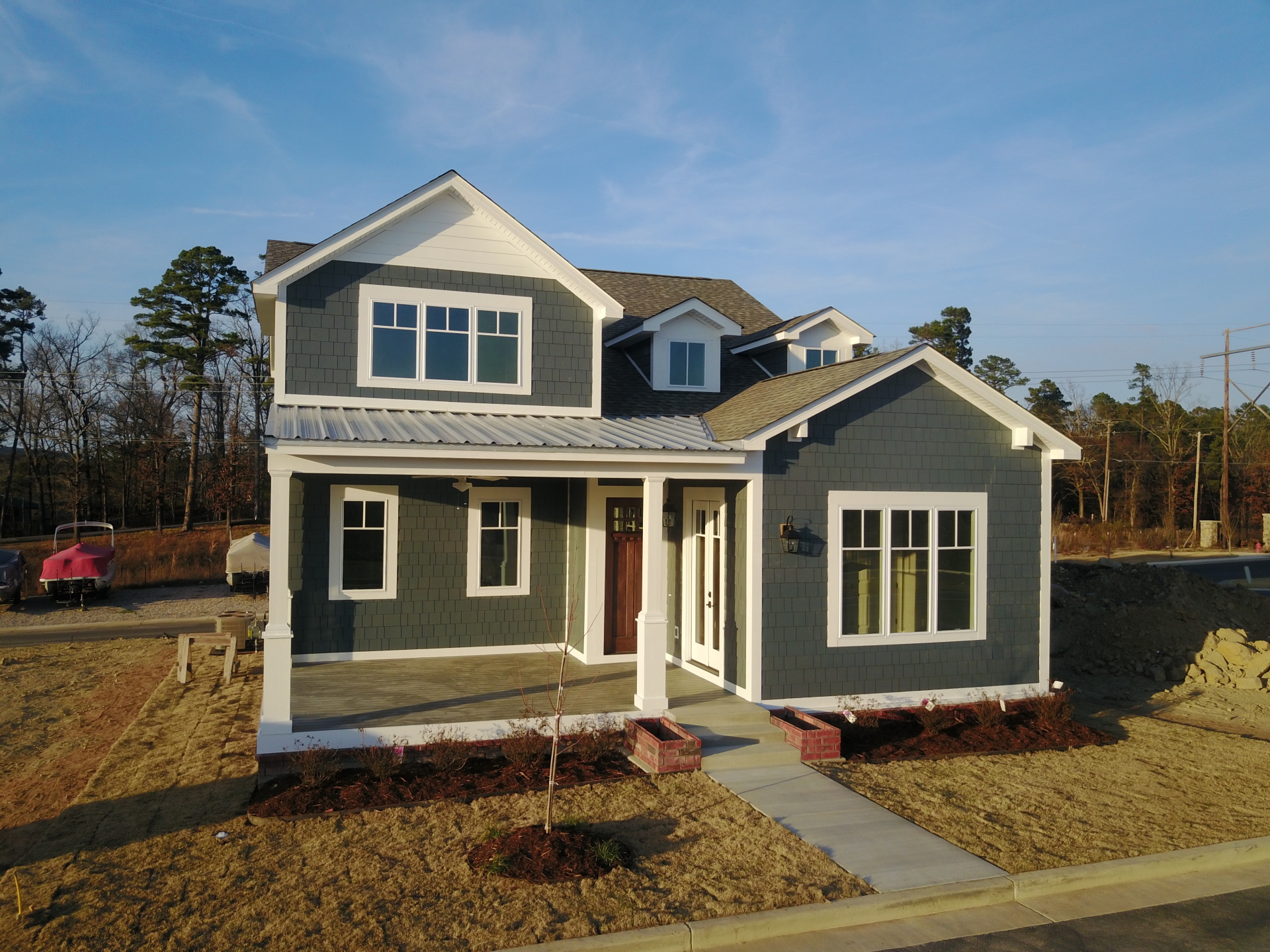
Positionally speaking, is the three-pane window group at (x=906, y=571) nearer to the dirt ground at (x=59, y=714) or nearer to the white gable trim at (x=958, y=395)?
the white gable trim at (x=958, y=395)

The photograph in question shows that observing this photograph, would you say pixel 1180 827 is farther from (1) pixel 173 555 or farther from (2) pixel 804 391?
(1) pixel 173 555

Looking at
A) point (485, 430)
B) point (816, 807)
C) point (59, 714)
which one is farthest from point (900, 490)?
point (59, 714)

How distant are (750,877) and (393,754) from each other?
12.4 ft

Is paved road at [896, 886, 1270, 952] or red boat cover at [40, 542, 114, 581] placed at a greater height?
red boat cover at [40, 542, 114, 581]

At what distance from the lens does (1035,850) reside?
6715 millimetres

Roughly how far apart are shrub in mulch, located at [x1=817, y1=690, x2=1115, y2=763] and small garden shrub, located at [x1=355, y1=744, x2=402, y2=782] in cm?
461

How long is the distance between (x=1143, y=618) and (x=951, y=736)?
809cm

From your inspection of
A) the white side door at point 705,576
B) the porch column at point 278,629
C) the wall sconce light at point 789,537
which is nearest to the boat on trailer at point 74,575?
the porch column at point 278,629

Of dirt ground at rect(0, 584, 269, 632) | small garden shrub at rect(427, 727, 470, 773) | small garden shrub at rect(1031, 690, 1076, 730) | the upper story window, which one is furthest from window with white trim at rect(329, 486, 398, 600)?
small garden shrub at rect(1031, 690, 1076, 730)

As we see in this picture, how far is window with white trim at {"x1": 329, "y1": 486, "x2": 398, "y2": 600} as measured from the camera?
12023mm

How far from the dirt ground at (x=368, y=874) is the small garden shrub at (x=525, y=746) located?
0.52 meters

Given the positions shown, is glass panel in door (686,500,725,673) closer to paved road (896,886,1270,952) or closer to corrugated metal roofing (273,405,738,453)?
corrugated metal roofing (273,405,738,453)

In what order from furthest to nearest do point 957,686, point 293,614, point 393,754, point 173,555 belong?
point 173,555
point 293,614
point 957,686
point 393,754

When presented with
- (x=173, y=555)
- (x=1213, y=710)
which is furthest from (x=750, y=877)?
(x=173, y=555)
